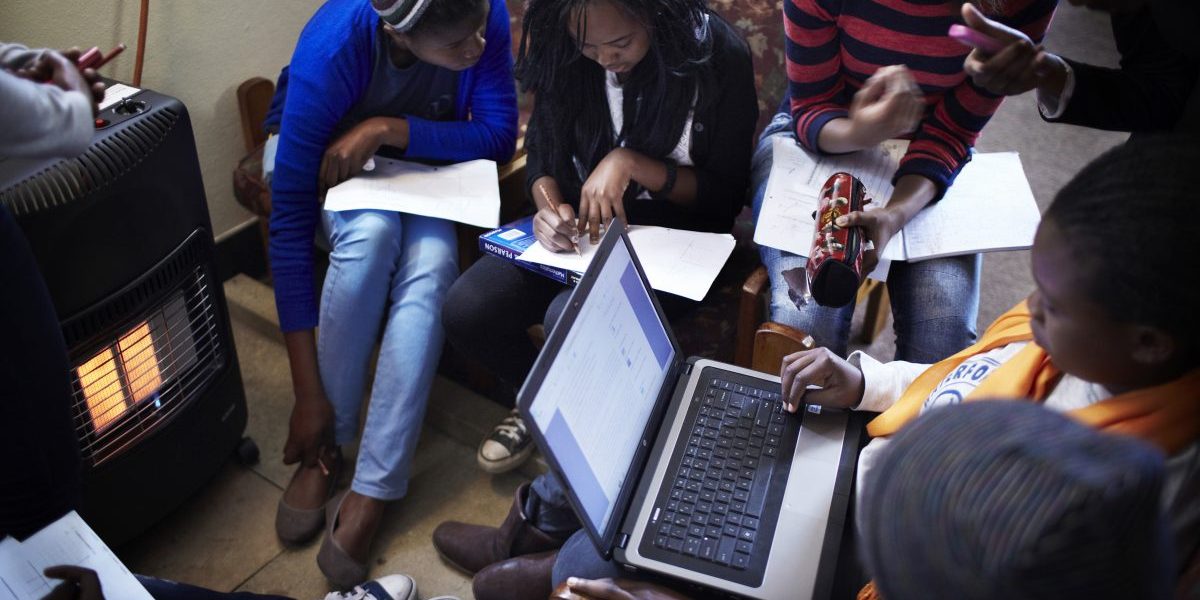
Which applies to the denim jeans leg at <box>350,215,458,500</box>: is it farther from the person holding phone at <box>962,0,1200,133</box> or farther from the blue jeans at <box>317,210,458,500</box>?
the person holding phone at <box>962,0,1200,133</box>

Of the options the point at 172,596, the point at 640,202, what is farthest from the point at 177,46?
the point at 172,596

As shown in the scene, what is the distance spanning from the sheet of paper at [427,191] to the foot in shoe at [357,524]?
52 cm

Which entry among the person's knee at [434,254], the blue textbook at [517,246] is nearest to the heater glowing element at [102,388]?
the person's knee at [434,254]

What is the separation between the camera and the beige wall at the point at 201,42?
1817mm

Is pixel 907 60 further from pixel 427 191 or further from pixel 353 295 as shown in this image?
pixel 353 295

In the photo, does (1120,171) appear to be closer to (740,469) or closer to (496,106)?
(740,469)

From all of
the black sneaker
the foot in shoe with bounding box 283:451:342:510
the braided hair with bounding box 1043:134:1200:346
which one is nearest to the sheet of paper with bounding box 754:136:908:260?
the black sneaker

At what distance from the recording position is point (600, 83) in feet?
5.49

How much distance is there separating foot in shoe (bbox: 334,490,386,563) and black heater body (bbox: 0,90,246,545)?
0.95ft

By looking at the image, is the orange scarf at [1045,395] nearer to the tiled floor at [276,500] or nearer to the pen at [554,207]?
the pen at [554,207]

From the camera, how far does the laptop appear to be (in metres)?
1.02

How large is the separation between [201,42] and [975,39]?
5.42 ft

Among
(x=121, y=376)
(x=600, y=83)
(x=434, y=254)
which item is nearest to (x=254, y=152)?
(x=434, y=254)

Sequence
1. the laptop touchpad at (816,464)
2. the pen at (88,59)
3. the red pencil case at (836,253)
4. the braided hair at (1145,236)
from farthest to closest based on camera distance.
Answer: the red pencil case at (836,253) → the laptop touchpad at (816,464) → the pen at (88,59) → the braided hair at (1145,236)
